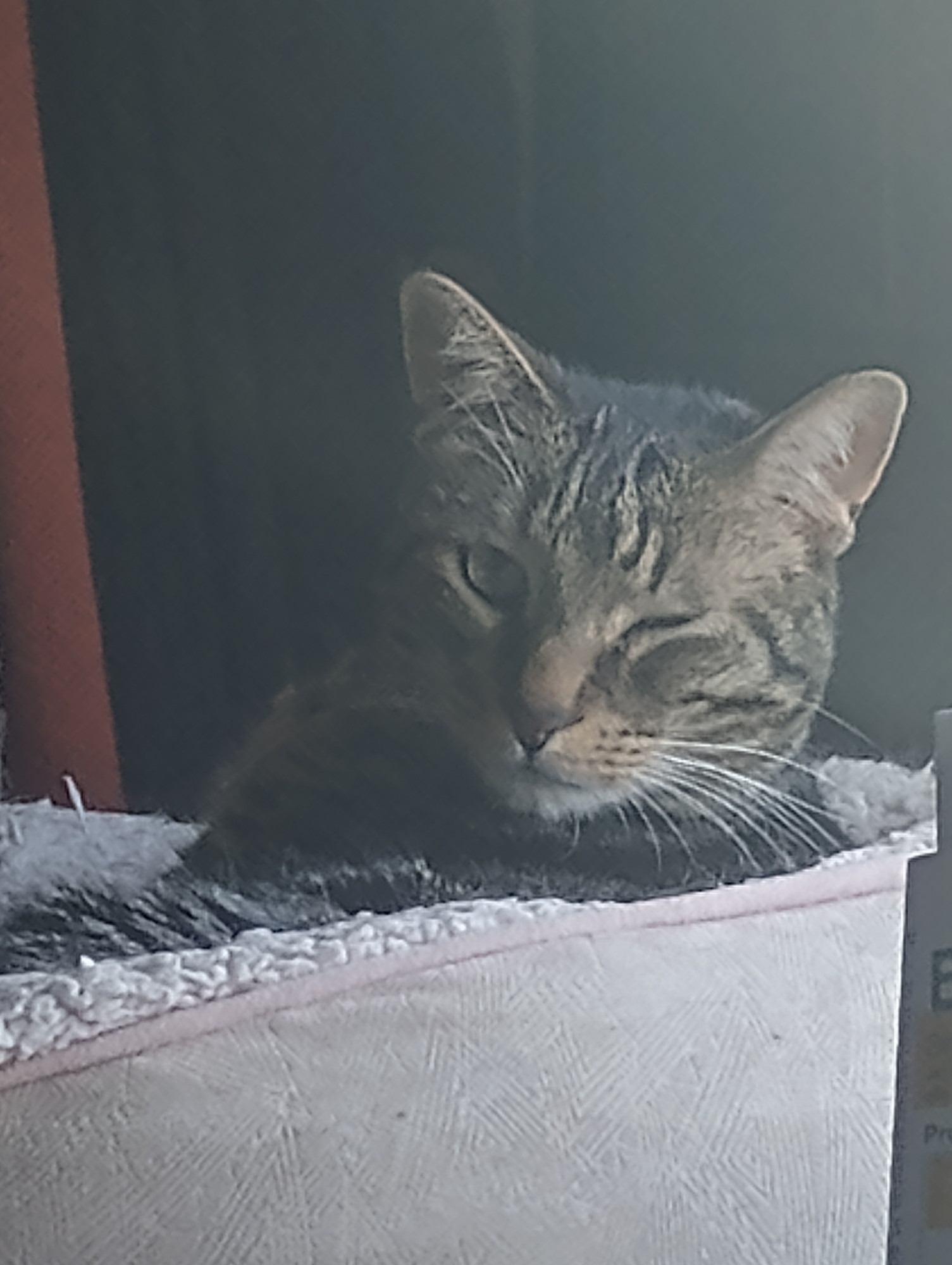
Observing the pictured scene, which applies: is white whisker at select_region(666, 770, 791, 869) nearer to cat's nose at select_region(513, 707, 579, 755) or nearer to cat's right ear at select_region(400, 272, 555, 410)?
cat's nose at select_region(513, 707, 579, 755)

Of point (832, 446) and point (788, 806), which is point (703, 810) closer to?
point (788, 806)

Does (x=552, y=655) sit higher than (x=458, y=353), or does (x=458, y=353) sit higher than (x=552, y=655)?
(x=458, y=353)

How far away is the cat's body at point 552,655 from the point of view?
74 centimetres

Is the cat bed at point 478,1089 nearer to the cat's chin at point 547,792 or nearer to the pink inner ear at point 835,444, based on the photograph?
the cat's chin at point 547,792

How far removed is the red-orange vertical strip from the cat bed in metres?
0.08

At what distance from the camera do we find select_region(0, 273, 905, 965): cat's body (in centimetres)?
74

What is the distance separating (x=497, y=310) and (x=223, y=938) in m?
0.40

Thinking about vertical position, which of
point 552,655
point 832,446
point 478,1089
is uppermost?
point 832,446

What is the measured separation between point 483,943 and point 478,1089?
0.10 metres

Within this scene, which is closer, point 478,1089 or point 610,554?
point 478,1089

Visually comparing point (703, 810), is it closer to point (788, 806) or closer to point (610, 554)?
point (788, 806)

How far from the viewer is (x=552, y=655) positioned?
0.73 m

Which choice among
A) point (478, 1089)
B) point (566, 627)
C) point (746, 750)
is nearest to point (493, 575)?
point (566, 627)

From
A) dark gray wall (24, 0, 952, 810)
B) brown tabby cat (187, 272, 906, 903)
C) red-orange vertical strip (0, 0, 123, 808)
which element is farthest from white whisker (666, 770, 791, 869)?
red-orange vertical strip (0, 0, 123, 808)
